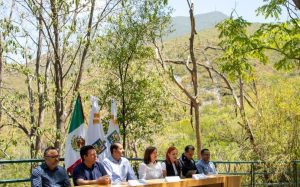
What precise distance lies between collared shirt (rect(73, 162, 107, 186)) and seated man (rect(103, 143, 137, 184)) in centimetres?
34

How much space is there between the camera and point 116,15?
13938 mm

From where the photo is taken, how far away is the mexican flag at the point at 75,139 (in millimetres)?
6316

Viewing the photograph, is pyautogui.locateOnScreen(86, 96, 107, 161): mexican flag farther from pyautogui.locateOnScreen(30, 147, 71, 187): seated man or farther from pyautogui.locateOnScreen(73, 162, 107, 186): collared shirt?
pyautogui.locateOnScreen(30, 147, 71, 187): seated man

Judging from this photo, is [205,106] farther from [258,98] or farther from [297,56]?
[297,56]

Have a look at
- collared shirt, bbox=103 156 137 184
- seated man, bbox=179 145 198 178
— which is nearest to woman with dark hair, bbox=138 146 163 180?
collared shirt, bbox=103 156 137 184

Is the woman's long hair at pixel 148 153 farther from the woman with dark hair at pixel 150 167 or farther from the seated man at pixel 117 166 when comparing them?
the seated man at pixel 117 166

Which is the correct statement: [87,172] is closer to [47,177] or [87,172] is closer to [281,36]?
[47,177]

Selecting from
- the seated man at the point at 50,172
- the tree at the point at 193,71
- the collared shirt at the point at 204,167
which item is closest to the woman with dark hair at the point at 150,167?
the collared shirt at the point at 204,167

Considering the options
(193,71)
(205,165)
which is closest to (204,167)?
(205,165)

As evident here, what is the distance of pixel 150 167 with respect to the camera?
6691 mm

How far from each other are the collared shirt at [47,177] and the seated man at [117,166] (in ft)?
2.77

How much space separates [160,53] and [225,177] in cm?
1269

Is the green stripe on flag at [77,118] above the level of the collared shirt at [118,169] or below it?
above

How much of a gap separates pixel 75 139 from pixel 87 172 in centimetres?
97
